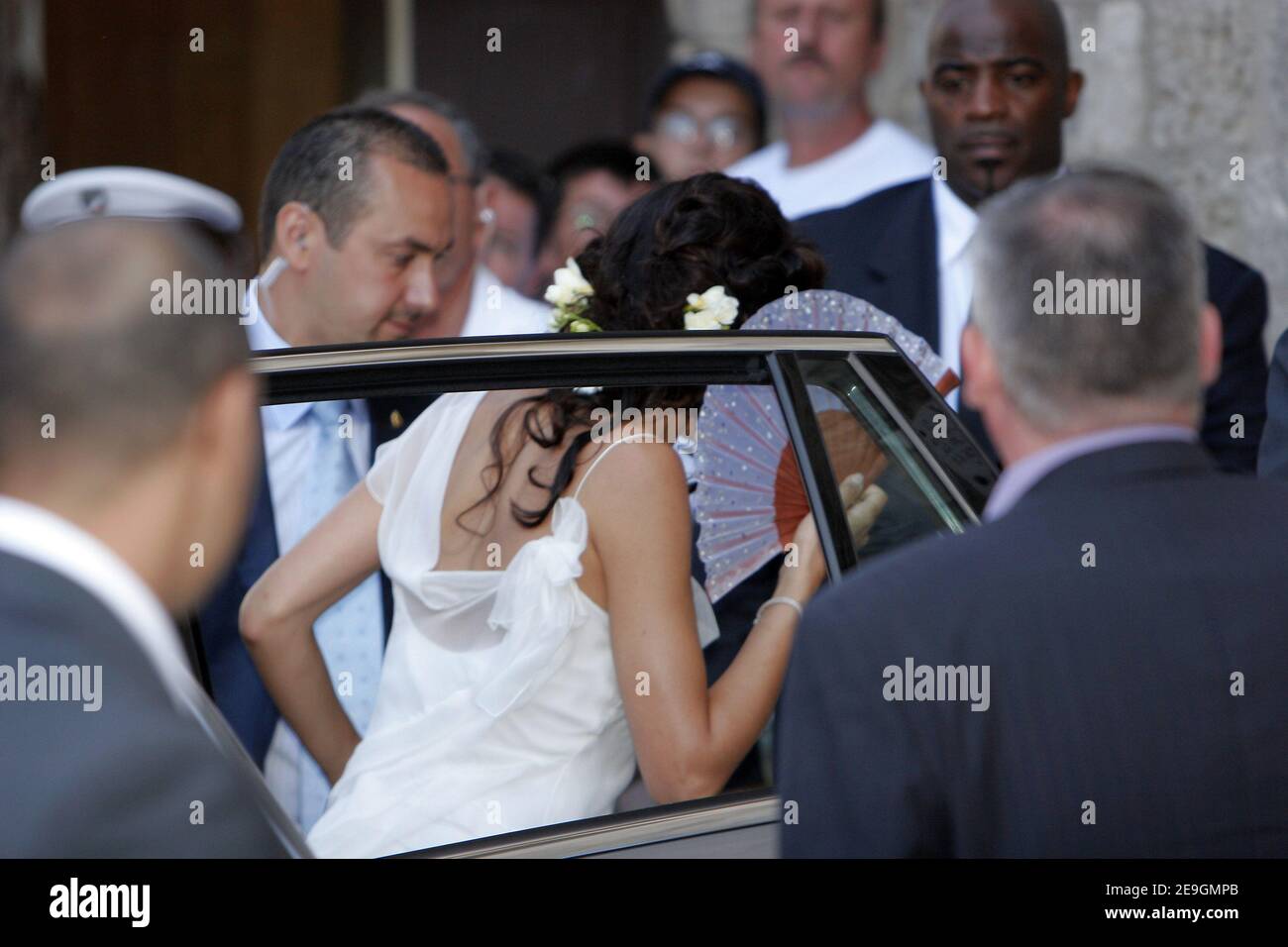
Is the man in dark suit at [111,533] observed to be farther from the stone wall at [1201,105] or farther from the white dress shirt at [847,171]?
the stone wall at [1201,105]

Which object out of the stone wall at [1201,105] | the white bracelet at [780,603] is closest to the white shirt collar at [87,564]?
the white bracelet at [780,603]

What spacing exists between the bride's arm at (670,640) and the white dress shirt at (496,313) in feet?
7.09

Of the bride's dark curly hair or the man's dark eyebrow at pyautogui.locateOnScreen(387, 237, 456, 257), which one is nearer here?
the bride's dark curly hair

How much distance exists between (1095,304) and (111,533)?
0.90 metres

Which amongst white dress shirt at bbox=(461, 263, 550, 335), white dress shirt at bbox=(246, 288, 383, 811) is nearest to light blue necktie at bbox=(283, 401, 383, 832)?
white dress shirt at bbox=(246, 288, 383, 811)

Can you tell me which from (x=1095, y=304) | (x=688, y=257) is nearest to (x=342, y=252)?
(x=688, y=257)

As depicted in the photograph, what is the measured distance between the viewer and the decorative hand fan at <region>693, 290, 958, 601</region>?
7.29 ft

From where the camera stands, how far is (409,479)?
248 centimetres

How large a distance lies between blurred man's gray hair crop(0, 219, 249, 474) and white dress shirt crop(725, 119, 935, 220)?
3552 mm

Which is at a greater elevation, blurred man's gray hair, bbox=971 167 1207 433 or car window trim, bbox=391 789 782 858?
blurred man's gray hair, bbox=971 167 1207 433

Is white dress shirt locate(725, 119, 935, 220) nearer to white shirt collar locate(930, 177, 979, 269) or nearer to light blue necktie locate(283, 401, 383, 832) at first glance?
white shirt collar locate(930, 177, 979, 269)

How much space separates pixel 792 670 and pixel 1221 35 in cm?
508

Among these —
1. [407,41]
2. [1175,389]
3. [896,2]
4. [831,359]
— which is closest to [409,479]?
[831,359]

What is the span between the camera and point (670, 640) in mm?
2217
